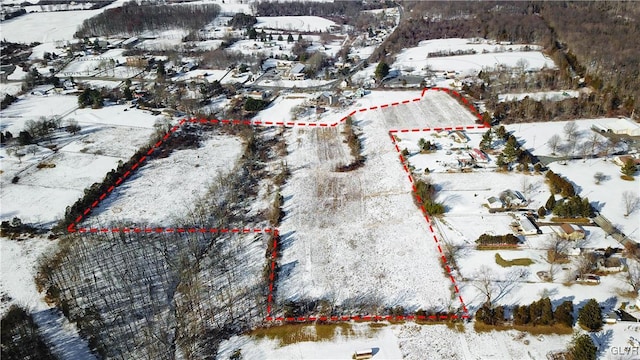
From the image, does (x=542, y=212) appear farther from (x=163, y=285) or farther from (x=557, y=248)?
(x=163, y=285)

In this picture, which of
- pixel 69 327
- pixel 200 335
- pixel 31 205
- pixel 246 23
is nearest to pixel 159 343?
pixel 200 335

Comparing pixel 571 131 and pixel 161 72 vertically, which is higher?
pixel 161 72

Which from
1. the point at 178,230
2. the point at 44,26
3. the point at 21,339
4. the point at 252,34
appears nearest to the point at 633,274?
the point at 178,230

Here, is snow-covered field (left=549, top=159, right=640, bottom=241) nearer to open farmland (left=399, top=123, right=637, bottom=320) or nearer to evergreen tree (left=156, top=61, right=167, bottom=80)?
open farmland (left=399, top=123, right=637, bottom=320)

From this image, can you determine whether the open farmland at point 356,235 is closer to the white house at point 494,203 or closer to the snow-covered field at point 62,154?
the white house at point 494,203

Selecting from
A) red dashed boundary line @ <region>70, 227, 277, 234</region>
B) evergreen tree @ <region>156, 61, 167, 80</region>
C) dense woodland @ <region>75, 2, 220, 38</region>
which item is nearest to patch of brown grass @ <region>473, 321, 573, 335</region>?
red dashed boundary line @ <region>70, 227, 277, 234</region>

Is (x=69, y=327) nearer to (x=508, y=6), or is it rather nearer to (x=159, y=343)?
(x=159, y=343)
